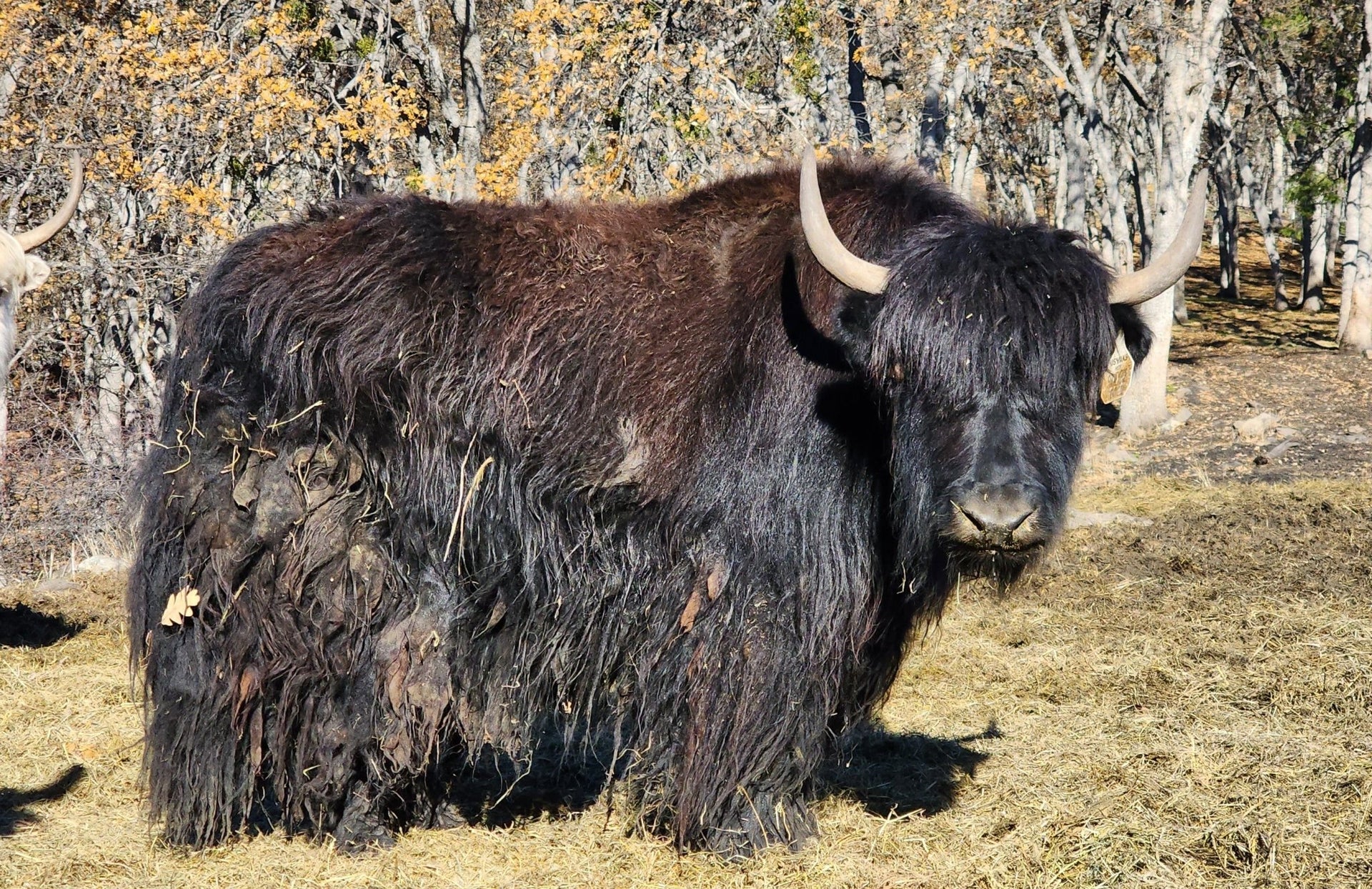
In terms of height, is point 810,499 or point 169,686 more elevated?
point 810,499

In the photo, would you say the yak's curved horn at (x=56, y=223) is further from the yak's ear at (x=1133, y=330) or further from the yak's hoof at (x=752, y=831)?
the yak's ear at (x=1133, y=330)

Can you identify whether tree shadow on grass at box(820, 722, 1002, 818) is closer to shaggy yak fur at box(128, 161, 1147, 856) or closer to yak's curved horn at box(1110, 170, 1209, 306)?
shaggy yak fur at box(128, 161, 1147, 856)

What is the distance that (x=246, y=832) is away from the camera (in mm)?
4426

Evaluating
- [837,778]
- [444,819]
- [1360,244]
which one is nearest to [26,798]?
[444,819]

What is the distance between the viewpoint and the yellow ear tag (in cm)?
392

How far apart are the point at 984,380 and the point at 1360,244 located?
18263mm

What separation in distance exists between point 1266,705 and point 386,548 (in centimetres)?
372

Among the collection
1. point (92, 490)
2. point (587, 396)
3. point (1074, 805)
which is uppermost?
point (587, 396)

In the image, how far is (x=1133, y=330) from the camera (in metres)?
3.96

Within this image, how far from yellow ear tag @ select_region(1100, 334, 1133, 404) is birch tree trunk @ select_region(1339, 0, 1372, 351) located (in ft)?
57.7

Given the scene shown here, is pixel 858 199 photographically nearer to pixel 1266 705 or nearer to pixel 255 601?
pixel 255 601

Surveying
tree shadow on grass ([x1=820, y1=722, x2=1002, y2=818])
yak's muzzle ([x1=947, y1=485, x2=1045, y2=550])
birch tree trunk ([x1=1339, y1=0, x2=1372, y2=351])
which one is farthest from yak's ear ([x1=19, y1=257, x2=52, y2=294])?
birch tree trunk ([x1=1339, y1=0, x2=1372, y2=351])

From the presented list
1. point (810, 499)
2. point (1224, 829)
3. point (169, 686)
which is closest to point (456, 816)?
point (169, 686)

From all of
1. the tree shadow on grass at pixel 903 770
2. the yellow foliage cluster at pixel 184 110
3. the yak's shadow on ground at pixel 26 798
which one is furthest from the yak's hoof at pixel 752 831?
the yellow foliage cluster at pixel 184 110
